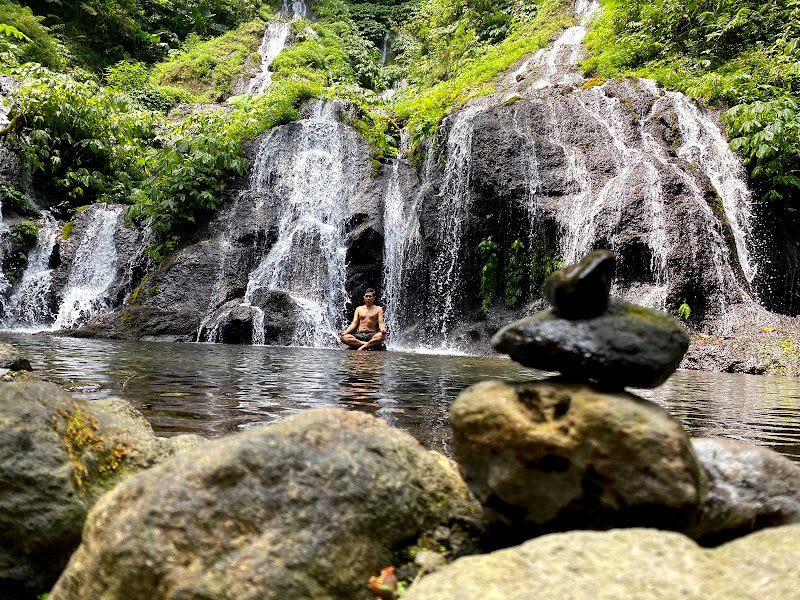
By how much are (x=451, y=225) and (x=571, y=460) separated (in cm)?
1360

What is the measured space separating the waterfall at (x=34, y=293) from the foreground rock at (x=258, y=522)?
48.8 feet

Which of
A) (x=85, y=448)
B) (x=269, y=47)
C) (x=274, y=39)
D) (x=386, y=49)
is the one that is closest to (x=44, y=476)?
(x=85, y=448)

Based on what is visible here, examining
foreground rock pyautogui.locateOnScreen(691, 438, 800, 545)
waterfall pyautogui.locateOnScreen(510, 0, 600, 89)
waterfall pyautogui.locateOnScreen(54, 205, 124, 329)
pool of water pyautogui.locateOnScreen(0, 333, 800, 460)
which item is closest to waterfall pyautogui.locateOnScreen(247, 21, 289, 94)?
waterfall pyautogui.locateOnScreen(510, 0, 600, 89)

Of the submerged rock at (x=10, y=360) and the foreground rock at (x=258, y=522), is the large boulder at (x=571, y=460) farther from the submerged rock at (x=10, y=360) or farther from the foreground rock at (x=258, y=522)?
the submerged rock at (x=10, y=360)

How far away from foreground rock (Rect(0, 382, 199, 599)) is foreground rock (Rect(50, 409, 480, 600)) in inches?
11.4

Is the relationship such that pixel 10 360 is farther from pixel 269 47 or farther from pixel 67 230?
pixel 269 47

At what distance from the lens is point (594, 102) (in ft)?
52.6

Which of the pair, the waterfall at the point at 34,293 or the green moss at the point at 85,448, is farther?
the waterfall at the point at 34,293

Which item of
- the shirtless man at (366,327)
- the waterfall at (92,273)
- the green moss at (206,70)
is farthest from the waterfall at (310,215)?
the green moss at (206,70)

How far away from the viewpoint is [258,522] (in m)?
1.76

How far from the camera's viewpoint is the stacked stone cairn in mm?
1836

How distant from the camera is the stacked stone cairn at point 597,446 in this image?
1.84 m

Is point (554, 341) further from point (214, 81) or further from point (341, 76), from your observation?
point (214, 81)

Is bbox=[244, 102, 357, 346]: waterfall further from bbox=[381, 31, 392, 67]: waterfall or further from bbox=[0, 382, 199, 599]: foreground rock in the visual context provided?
→ bbox=[381, 31, 392, 67]: waterfall
